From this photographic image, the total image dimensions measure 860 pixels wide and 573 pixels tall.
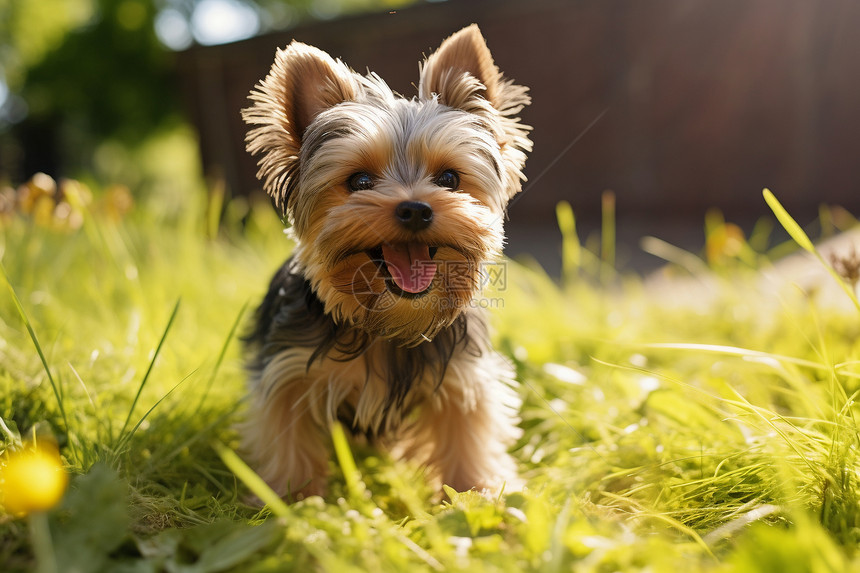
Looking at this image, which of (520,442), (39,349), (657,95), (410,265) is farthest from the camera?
(657,95)

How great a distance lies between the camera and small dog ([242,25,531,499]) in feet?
8.42

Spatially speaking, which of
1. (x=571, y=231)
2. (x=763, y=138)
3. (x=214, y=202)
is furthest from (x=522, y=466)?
(x=763, y=138)

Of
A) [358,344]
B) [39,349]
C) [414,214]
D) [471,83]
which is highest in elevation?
[471,83]

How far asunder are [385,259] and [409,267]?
104 mm

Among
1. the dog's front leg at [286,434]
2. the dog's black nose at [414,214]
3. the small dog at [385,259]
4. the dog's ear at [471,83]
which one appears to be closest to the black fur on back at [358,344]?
Answer: the small dog at [385,259]

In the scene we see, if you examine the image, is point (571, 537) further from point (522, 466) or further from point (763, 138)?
point (763, 138)

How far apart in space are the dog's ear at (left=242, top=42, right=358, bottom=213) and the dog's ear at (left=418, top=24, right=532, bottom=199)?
0.38 m

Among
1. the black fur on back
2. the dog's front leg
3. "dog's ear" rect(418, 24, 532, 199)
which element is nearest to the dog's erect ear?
"dog's ear" rect(418, 24, 532, 199)

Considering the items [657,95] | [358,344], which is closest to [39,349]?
[358,344]

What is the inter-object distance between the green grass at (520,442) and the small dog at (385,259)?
23 cm

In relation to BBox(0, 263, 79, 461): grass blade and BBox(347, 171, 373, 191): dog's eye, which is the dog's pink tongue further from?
BBox(0, 263, 79, 461): grass blade

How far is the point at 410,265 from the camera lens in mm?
2559

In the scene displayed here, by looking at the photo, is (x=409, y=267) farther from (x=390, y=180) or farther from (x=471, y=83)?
(x=471, y=83)

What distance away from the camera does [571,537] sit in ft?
5.60
